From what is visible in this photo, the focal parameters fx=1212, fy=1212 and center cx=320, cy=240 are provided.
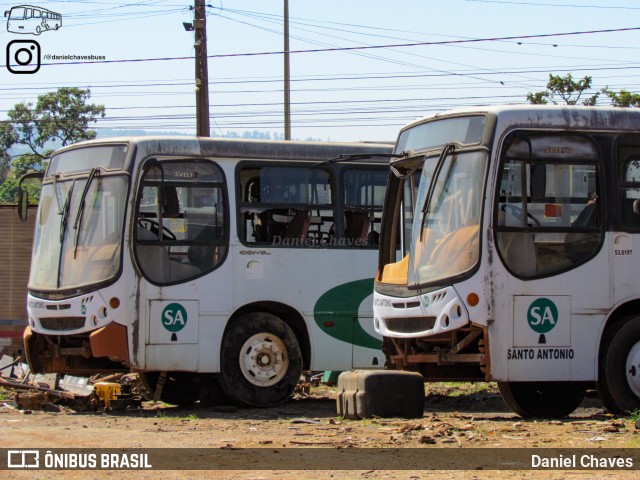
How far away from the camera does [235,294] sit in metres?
15.1

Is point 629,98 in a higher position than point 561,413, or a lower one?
higher

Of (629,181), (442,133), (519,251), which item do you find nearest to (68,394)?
(442,133)

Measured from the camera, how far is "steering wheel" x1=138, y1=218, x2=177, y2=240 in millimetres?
14633

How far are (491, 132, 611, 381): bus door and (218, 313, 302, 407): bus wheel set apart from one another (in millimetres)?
4299

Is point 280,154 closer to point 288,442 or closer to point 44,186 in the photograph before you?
point 44,186

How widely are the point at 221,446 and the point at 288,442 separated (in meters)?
0.57

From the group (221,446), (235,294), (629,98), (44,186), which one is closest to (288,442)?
(221,446)

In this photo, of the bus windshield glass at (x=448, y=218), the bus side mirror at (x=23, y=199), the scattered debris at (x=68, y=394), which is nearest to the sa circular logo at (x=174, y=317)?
the scattered debris at (x=68, y=394)

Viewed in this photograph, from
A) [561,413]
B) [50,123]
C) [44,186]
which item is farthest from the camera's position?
[50,123]

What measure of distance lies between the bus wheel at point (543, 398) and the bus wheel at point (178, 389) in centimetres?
491

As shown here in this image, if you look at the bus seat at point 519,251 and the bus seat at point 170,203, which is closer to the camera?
the bus seat at point 519,251

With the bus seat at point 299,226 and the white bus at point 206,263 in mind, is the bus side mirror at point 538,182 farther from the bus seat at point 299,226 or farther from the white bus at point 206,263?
the bus seat at point 299,226

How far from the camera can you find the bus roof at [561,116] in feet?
39.0

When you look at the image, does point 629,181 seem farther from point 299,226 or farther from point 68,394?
point 68,394
